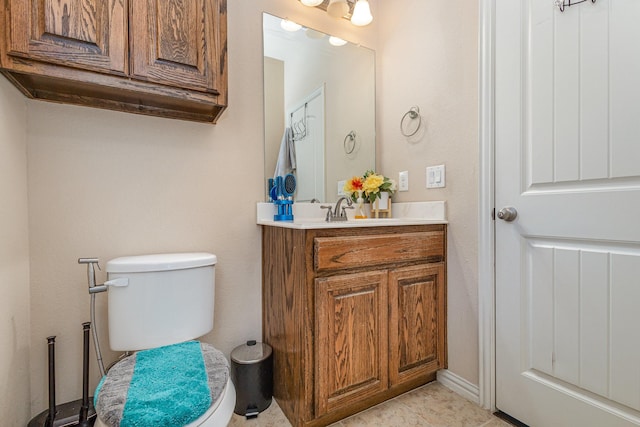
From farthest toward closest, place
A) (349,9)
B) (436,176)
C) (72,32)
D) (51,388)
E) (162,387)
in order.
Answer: (349,9) → (436,176) → (51,388) → (72,32) → (162,387)

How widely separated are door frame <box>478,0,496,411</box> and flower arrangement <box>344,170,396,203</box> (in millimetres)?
526

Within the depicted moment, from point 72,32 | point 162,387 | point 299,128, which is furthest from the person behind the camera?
point 299,128

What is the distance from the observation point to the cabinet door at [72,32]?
93 centimetres

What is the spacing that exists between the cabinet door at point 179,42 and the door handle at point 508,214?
132 cm

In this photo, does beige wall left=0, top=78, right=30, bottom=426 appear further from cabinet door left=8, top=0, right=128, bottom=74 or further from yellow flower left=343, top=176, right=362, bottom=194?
yellow flower left=343, top=176, right=362, bottom=194

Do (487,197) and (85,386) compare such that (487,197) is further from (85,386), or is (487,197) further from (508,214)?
(85,386)

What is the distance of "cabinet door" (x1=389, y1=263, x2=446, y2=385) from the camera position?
1.41 metres

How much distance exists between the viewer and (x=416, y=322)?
149 cm

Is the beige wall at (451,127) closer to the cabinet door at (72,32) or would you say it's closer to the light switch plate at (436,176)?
the light switch plate at (436,176)

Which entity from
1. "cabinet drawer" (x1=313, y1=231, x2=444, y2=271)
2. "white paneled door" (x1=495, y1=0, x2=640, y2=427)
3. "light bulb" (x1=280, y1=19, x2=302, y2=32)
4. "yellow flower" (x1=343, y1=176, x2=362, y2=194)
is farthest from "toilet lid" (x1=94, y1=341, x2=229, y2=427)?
"light bulb" (x1=280, y1=19, x2=302, y2=32)

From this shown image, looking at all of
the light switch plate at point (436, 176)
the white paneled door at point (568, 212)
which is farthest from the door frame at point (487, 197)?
the light switch plate at point (436, 176)

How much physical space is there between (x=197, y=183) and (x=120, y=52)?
0.60 metres

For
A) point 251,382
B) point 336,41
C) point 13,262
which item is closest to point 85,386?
point 13,262

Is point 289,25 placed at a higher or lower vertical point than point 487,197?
higher
